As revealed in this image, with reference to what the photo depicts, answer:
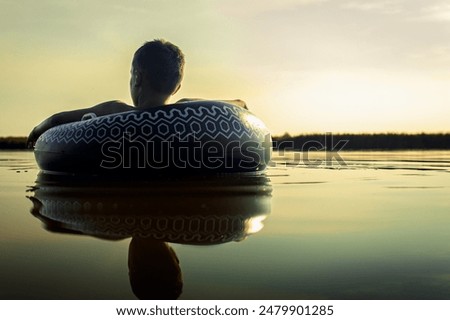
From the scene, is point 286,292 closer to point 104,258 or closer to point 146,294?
point 146,294

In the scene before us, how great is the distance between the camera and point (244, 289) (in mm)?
1303

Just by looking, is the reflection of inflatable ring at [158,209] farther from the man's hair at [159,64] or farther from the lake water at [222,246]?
the man's hair at [159,64]

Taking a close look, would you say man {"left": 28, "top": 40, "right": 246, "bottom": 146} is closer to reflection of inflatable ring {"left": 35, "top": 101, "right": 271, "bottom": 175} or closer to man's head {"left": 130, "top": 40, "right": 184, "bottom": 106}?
man's head {"left": 130, "top": 40, "right": 184, "bottom": 106}

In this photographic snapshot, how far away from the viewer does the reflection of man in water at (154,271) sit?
4.20 feet

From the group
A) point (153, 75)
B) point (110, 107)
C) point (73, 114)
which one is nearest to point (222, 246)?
point (153, 75)

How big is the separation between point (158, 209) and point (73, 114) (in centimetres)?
283

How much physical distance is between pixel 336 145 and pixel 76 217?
1631 cm

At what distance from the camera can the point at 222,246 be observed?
1.71m

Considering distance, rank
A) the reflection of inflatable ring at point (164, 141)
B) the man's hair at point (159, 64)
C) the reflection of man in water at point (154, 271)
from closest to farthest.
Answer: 1. the reflection of man in water at point (154, 271)
2. the reflection of inflatable ring at point (164, 141)
3. the man's hair at point (159, 64)

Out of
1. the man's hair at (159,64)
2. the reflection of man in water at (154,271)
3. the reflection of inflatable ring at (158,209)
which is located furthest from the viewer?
the man's hair at (159,64)
